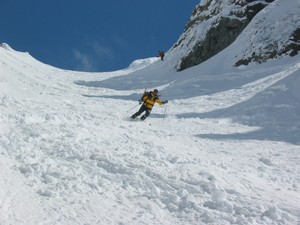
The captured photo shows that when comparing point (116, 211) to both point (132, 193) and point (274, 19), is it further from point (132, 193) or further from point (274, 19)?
point (274, 19)

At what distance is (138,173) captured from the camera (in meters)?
8.66

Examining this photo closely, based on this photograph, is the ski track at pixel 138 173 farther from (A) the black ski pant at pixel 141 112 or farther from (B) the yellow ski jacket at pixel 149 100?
(B) the yellow ski jacket at pixel 149 100

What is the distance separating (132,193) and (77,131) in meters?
4.01

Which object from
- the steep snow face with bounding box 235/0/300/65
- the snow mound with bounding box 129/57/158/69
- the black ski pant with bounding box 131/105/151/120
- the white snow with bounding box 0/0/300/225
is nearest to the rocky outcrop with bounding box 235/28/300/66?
the steep snow face with bounding box 235/0/300/65

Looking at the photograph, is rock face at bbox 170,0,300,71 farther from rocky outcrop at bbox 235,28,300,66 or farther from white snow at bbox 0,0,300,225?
white snow at bbox 0,0,300,225

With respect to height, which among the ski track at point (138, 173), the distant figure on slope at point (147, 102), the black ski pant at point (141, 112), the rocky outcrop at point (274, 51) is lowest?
the ski track at point (138, 173)

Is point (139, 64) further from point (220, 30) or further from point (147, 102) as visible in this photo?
point (147, 102)

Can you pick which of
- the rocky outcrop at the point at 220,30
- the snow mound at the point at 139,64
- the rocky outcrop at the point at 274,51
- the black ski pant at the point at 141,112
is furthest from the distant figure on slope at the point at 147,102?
the snow mound at the point at 139,64

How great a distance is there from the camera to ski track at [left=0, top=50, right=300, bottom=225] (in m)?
7.10

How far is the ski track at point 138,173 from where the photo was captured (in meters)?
7.10

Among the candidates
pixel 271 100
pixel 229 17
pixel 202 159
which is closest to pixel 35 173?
pixel 202 159

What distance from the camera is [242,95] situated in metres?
21.5

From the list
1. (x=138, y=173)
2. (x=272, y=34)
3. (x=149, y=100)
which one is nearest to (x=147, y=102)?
(x=149, y=100)


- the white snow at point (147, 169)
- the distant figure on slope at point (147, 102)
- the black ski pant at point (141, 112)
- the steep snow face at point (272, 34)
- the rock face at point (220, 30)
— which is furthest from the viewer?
the rock face at point (220, 30)
